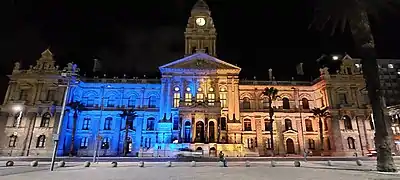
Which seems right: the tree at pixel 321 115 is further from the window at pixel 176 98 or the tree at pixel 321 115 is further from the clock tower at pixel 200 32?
the window at pixel 176 98

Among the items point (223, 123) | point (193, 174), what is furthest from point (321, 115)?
point (193, 174)

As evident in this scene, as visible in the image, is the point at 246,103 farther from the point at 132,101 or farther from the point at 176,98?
the point at 132,101

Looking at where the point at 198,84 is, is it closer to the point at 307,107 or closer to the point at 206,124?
the point at 206,124

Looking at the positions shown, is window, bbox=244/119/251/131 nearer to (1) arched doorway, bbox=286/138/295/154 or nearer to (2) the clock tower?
(1) arched doorway, bbox=286/138/295/154

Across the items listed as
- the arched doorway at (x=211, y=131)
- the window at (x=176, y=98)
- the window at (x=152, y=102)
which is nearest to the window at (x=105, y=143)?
the window at (x=152, y=102)

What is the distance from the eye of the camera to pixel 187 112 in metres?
48.9

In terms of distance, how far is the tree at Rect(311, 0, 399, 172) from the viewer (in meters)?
16.9

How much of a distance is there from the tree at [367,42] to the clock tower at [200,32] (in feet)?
138

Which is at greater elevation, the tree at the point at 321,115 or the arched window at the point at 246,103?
the arched window at the point at 246,103

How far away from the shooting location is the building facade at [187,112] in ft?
162

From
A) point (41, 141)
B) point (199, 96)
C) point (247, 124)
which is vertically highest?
point (199, 96)

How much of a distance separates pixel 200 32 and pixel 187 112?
22765mm

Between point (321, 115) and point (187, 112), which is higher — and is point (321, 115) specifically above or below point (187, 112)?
above

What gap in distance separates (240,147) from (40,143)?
38994 millimetres
